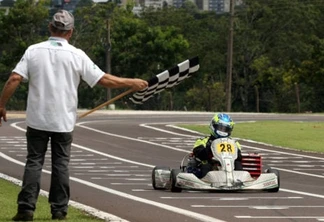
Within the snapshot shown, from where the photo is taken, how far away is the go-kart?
1476 cm

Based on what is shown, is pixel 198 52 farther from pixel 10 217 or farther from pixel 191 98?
pixel 10 217

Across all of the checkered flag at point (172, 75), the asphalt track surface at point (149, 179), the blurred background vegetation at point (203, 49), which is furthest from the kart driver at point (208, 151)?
the blurred background vegetation at point (203, 49)

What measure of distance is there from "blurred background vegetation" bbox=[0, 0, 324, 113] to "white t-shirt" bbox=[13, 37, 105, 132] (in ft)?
159

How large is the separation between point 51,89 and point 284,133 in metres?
22.4

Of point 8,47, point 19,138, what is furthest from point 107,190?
point 8,47

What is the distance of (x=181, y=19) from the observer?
7775 centimetres

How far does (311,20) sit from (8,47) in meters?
21.4

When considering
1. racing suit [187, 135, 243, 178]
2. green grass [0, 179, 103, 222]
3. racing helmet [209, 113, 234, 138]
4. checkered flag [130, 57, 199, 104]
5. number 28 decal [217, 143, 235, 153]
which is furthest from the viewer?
racing helmet [209, 113, 234, 138]

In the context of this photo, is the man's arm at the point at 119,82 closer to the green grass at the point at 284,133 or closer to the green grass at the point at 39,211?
the green grass at the point at 39,211

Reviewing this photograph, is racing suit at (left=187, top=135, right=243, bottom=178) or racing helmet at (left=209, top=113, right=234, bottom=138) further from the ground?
racing helmet at (left=209, top=113, right=234, bottom=138)

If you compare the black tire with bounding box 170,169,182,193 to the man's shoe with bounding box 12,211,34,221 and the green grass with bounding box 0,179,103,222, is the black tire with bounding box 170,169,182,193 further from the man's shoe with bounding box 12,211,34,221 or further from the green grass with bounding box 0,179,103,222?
the man's shoe with bounding box 12,211,34,221

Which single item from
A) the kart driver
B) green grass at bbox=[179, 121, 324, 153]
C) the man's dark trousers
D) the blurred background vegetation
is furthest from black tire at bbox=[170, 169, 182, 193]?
the blurred background vegetation

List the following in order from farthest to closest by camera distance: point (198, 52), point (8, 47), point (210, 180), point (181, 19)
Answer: point (181, 19) → point (198, 52) → point (8, 47) → point (210, 180)

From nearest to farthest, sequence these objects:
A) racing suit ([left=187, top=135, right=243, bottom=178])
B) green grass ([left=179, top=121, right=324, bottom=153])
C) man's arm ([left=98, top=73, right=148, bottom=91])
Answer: man's arm ([left=98, top=73, right=148, bottom=91]) → racing suit ([left=187, top=135, right=243, bottom=178]) → green grass ([left=179, top=121, right=324, bottom=153])
